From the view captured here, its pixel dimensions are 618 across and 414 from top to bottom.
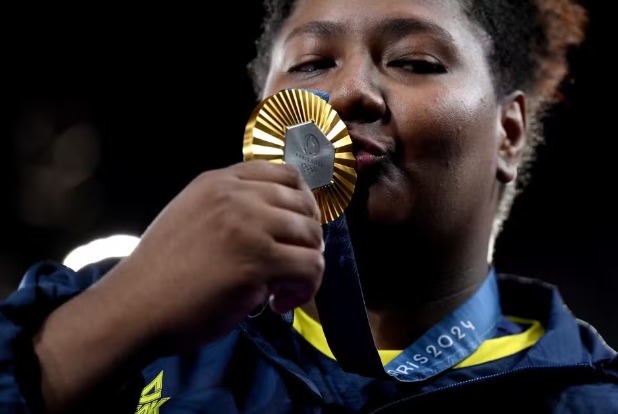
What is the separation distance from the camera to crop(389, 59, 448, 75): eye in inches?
52.1

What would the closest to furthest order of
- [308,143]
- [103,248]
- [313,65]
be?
[308,143] → [313,65] → [103,248]

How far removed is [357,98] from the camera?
3.99 feet

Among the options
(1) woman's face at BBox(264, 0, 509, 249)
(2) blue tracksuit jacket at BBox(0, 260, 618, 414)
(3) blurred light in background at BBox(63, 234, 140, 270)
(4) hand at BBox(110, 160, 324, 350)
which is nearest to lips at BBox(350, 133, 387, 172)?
(1) woman's face at BBox(264, 0, 509, 249)

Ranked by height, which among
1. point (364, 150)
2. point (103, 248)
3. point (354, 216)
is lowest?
point (103, 248)

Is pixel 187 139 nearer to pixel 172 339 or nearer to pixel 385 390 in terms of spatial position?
pixel 385 390

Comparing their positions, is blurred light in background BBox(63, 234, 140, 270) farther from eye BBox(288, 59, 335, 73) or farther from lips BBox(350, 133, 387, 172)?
lips BBox(350, 133, 387, 172)

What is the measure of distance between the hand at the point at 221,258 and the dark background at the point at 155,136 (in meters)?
1.60

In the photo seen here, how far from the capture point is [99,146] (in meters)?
3.09

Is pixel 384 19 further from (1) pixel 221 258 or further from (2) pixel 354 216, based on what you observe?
(1) pixel 221 258

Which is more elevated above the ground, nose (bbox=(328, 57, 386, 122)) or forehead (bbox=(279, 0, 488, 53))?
forehead (bbox=(279, 0, 488, 53))

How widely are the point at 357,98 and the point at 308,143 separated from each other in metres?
0.27

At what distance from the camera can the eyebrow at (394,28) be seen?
52.3 inches

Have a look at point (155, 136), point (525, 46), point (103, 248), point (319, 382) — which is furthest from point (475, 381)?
point (155, 136)

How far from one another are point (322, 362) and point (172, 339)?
1.80 ft
